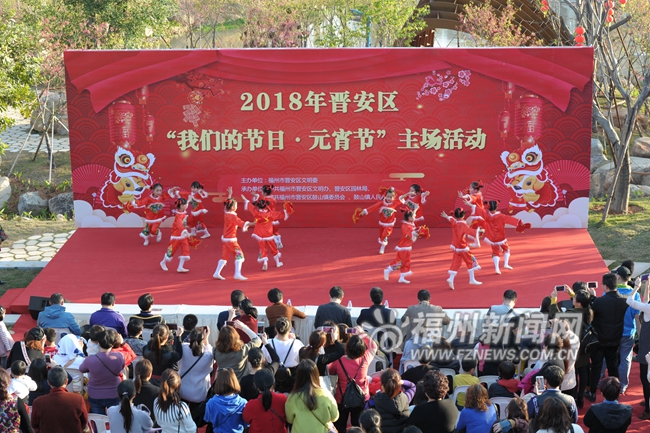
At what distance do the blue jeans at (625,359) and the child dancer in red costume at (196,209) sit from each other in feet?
22.8

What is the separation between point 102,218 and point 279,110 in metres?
3.69

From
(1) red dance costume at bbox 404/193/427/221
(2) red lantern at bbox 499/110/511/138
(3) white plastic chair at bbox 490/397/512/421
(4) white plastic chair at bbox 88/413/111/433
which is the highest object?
(2) red lantern at bbox 499/110/511/138

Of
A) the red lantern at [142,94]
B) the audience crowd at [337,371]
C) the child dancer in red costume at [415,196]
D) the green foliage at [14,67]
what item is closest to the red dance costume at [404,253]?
the child dancer in red costume at [415,196]

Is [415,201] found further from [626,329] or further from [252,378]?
[252,378]

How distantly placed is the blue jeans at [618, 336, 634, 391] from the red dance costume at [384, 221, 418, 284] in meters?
3.59

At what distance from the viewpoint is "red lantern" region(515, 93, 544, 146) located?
13625mm

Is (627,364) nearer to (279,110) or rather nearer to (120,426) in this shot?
(120,426)

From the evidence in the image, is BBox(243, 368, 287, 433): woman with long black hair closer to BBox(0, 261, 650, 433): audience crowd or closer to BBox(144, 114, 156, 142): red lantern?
BBox(0, 261, 650, 433): audience crowd

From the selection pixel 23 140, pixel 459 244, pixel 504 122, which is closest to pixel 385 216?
pixel 459 244

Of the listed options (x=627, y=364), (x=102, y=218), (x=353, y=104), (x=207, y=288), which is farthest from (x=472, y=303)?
(x=102, y=218)

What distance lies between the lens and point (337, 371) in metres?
6.68

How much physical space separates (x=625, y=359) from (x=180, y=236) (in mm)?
6382

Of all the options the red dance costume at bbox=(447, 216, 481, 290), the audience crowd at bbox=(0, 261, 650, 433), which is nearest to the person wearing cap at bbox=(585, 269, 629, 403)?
the audience crowd at bbox=(0, 261, 650, 433)

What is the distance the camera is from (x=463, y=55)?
532 inches
